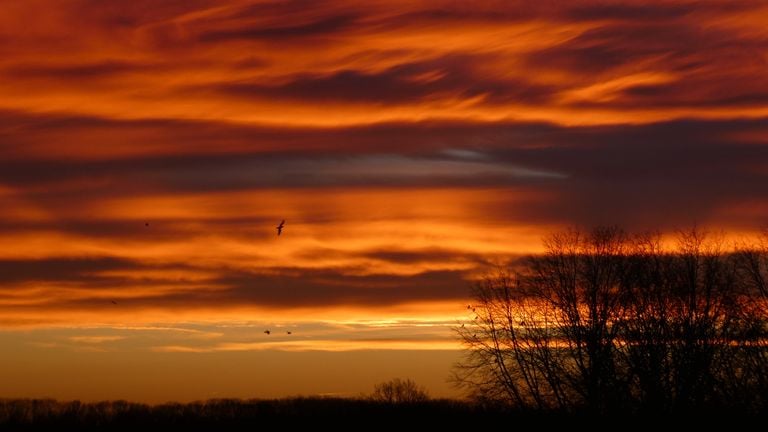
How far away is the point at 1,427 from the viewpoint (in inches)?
4936

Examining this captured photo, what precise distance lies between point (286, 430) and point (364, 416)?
12.3 metres

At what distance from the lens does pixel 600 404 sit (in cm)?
7275

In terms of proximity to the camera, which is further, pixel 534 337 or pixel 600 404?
pixel 534 337

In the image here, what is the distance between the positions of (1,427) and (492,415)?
73766mm

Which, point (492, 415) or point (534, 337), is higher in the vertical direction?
point (534, 337)

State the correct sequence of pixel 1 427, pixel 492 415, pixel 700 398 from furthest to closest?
1. pixel 1 427
2. pixel 492 415
3. pixel 700 398

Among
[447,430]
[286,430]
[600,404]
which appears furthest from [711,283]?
[286,430]

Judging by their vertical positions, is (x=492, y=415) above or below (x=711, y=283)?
below

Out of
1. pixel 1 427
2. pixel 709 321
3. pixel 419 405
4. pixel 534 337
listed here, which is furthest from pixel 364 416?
pixel 709 321

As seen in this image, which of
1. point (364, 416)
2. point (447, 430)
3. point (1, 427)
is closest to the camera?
point (447, 430)

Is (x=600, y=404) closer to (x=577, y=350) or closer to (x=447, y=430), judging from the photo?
(x=577, y=350)

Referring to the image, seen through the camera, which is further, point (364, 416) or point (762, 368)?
point (364, 416)

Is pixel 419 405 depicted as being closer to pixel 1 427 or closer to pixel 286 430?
pixel 286 430

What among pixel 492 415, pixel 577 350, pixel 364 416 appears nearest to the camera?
pixel 577 350
